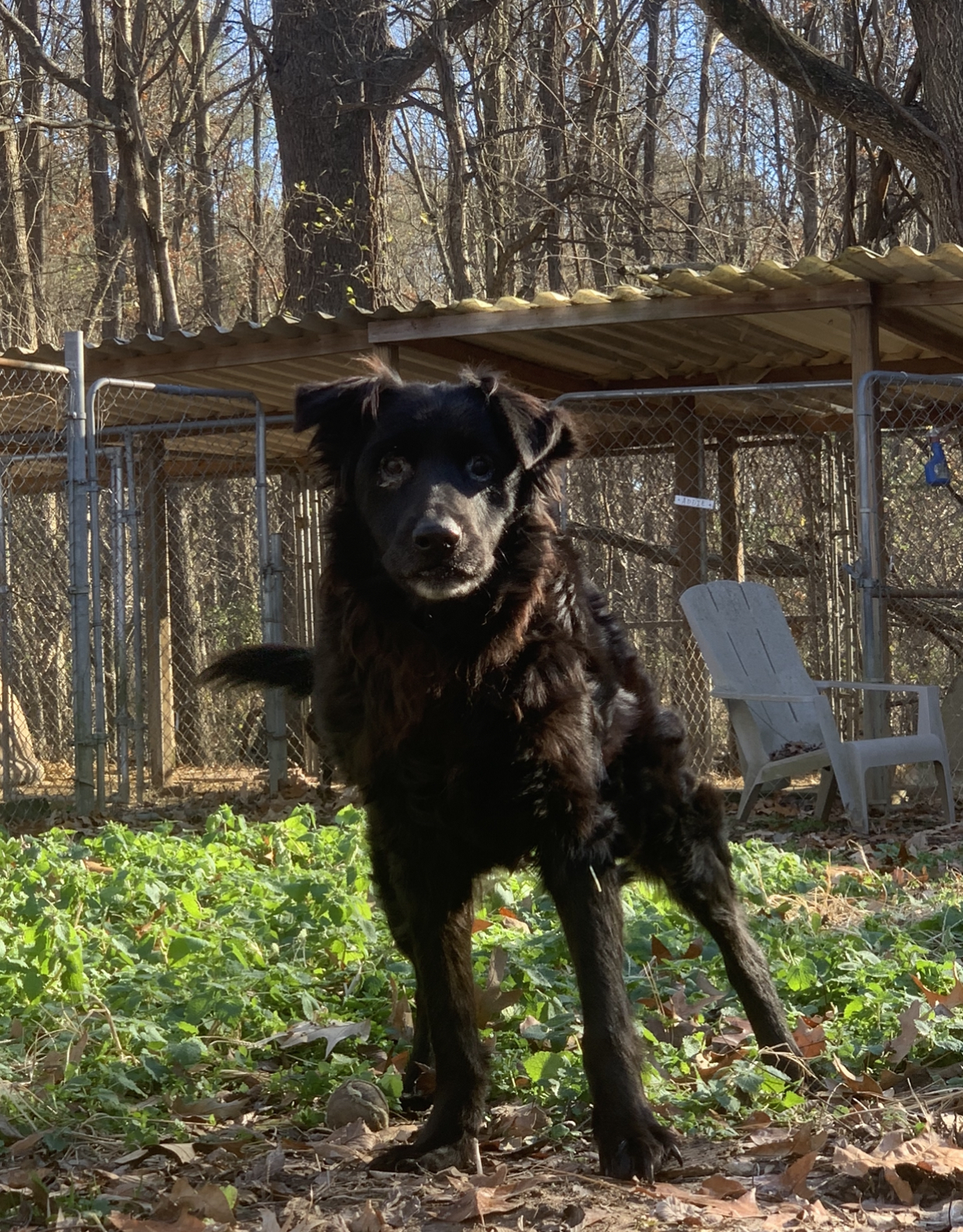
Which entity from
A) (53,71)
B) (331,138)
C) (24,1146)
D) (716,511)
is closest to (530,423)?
(24,1146)

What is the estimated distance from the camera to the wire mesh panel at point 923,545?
8.43 meters

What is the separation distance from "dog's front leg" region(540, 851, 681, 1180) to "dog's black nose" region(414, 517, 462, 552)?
727 mm

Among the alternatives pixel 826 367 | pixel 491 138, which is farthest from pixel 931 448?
pixel 491 138

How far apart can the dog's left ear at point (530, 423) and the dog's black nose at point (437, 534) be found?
34cm

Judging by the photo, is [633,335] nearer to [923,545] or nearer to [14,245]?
[923,545]

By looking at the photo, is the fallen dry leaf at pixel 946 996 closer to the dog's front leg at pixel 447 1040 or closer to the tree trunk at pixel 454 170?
the dog's front leg at pixel 447 1040

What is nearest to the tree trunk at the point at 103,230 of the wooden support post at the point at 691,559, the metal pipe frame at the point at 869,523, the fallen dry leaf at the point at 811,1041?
the wooden support post at the point at 691,559

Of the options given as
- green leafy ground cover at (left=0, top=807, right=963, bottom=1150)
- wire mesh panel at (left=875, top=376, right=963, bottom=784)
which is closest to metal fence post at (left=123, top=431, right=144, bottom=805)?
green leafy ground cover at (left=0, top=807, right=963, bottom=1150)

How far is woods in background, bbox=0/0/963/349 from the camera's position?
1234 cm

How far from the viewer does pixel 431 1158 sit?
2.79m

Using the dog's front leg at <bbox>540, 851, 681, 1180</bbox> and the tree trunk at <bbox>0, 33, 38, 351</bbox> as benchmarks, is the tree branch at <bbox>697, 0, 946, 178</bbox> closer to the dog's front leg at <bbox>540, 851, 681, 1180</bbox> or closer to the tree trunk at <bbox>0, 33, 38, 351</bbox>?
the dog's front leg at <bbox>540, 851, 681, 1180</bbox>

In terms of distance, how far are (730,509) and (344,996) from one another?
6670mm

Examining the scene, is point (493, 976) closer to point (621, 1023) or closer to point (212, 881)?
point (621, 1023)

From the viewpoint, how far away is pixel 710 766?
9.38 meters
